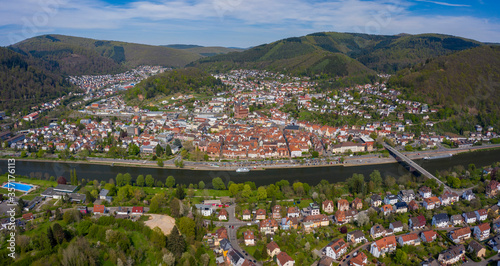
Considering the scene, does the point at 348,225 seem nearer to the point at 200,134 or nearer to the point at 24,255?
the point at 24,255

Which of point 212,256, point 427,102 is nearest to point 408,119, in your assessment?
point 427,102

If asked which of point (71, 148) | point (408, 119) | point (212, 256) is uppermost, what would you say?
point (408, 119)

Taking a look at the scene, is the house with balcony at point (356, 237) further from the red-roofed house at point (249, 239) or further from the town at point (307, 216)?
the red-roofed house at point (249, 239)

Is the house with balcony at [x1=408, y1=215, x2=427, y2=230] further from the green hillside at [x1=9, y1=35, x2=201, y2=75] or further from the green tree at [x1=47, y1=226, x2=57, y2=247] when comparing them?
the green hillside at [x1=9, y1=35, x2=201, y2=75]

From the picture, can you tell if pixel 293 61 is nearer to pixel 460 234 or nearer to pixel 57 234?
pixel 460 234

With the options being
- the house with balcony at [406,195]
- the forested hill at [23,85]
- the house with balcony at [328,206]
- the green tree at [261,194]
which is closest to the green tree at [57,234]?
the green tree at [261,194]

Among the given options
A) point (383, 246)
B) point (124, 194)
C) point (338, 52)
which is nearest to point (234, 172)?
point (124, 194)
